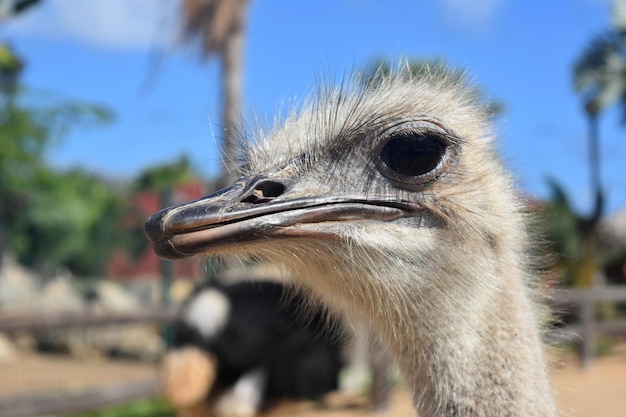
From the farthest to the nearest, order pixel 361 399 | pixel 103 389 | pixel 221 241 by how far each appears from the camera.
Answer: pixel 361 399
pixel 103 389
pixel 221 241

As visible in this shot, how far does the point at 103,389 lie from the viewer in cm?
638

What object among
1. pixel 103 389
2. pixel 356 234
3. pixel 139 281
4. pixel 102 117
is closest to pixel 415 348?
pixel 356 234

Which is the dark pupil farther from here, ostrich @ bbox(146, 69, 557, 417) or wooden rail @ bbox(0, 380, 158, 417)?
wooden rail @ bbox(0, 380, 158, 417)

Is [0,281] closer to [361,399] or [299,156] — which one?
[361,399]

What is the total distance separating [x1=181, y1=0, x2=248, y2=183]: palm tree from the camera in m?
10.2

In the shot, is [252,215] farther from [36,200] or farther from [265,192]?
[36,200]

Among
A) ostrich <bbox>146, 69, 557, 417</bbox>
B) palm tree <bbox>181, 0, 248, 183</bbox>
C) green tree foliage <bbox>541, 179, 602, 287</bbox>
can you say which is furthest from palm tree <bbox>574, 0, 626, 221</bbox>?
ostrich <bbox>146, 69, 557, 417</bbox>

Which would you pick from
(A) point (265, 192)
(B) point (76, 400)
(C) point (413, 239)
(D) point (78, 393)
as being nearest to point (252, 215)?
(A) point (265, 192)

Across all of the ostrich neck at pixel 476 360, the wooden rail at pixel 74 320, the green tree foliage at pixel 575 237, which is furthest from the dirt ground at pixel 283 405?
the ostrich neck at pixel 476 360

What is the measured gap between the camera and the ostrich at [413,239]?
181 centimetres

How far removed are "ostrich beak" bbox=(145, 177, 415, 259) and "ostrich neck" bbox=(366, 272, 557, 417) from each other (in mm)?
254

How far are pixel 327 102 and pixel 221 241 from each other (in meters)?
0.60

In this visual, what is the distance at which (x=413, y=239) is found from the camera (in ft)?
6.00

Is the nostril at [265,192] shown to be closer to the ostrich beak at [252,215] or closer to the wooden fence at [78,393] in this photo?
the ostrich beak at [252,215]
